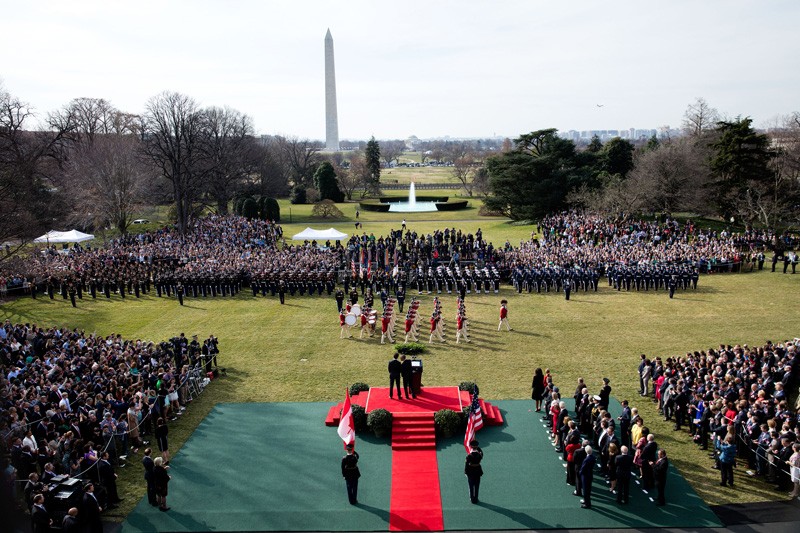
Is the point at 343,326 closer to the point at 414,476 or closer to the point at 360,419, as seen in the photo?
the point at 360,419

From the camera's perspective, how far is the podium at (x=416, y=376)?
15.9 m

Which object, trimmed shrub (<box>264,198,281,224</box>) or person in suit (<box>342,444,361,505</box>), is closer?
person in suit (<box>342,444,361,505</box>)

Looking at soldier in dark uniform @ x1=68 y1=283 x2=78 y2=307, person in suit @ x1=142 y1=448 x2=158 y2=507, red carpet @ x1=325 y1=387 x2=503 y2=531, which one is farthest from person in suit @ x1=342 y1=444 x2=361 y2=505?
soldier in dark uniform @ x1=68 y1=283 x2=78 y2=307

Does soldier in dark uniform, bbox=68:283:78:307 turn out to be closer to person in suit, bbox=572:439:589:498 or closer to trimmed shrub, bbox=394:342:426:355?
trimmed shrub, bbox=394:342:426:355

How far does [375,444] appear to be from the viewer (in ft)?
47.6

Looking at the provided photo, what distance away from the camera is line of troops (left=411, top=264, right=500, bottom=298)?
2998 centimetres

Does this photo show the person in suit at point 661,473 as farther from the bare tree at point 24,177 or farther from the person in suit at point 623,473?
the bare tree at point 24,177

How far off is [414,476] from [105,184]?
3922 centimetres

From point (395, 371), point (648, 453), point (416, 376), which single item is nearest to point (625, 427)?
point (648, 453)

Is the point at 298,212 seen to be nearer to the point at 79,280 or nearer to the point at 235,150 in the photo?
the point at 235,150

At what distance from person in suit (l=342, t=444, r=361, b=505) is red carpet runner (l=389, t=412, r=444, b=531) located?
832 mm

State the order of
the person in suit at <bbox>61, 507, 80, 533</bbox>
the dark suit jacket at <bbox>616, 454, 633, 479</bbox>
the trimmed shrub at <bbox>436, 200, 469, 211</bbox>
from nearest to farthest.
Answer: the person in suit at <bbox>61, 507, 80, 533</bbox>
the dark suit jacket at <bbox>616, 454, 633, 479</bbox>
the trimmed shrub at <bbox>436, 200, 469, 211</bbox>

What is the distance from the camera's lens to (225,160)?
188 ft

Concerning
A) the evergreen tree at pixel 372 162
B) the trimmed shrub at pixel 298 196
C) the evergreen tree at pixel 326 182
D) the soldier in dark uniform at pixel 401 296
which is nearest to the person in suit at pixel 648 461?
the soldier in dark uniform at pixel 401 296
